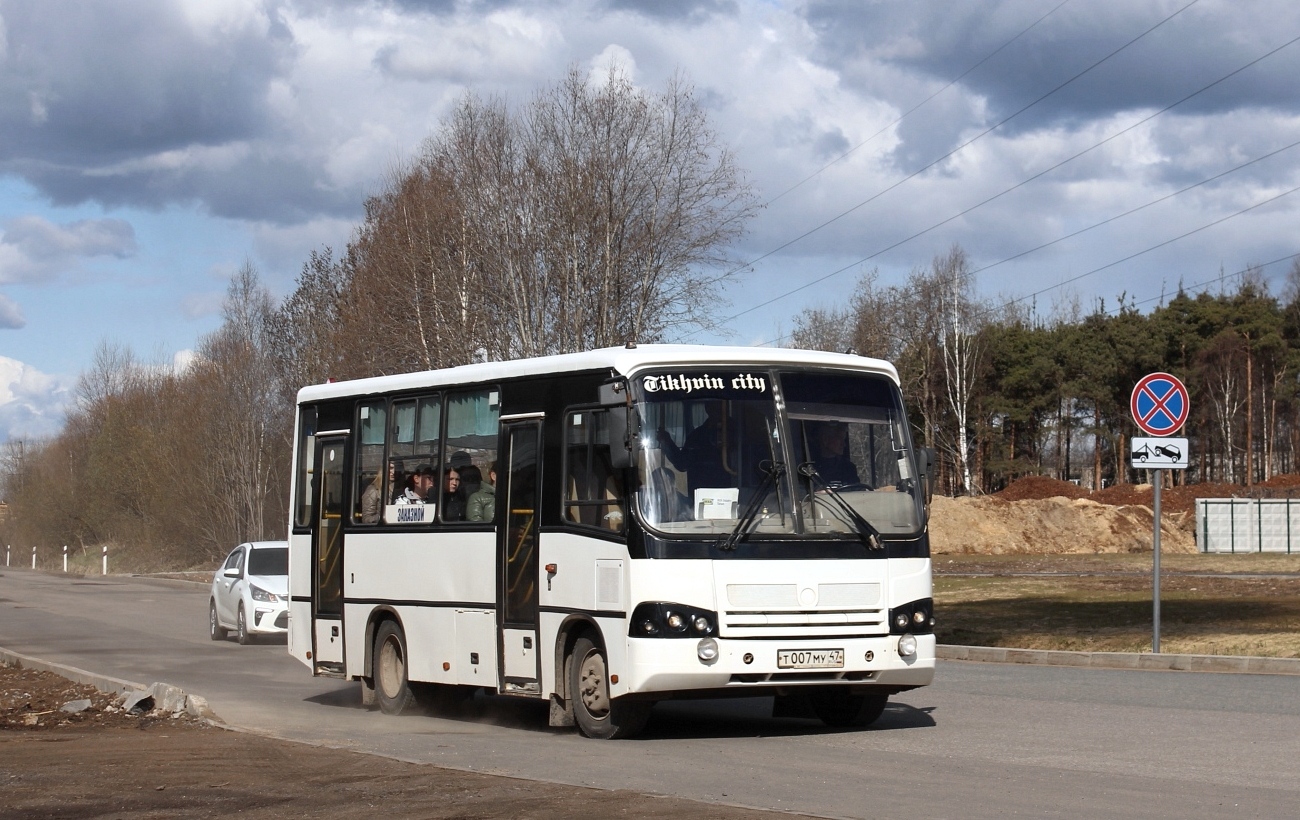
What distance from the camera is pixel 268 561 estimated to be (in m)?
28.1

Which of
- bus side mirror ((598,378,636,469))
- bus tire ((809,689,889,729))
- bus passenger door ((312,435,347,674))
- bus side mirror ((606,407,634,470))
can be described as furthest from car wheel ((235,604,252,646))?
bus side mirror ((606,407,634,470))

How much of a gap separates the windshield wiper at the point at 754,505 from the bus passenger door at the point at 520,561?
2.00 m

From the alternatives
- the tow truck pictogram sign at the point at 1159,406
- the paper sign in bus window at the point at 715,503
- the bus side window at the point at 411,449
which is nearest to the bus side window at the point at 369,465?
the bus side window at the point at 411,449

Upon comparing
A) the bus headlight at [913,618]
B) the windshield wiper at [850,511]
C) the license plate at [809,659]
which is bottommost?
the license plate at [809,659]

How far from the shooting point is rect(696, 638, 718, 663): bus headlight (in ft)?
38.5

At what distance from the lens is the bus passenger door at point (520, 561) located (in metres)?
13.3

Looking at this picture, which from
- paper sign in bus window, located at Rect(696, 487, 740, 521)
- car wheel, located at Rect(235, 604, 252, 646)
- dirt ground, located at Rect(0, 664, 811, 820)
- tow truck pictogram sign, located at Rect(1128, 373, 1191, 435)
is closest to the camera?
dirt ground, located at Rect(0, 664, 811, 820)

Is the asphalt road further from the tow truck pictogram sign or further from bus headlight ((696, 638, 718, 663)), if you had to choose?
the tow truck pictogram sign

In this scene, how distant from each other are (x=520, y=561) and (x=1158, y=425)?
9.45 meters

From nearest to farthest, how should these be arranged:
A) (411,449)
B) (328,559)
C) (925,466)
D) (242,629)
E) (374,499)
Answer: (925,466) → (411,449) → (374,499) → (328,559) → (242,629)

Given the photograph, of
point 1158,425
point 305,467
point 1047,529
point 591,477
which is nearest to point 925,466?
point 591,477

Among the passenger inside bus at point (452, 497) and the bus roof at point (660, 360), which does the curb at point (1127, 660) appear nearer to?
the bus roof at point (660, 360)

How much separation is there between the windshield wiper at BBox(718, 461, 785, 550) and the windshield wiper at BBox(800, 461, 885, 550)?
0.22 meters

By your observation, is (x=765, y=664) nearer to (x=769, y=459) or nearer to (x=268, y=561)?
(x=769, y=459)
